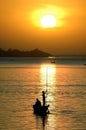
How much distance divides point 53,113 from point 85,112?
2.97 m

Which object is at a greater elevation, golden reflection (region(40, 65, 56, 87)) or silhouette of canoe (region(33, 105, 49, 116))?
golden reflection (region(40, 65, 56, 87))

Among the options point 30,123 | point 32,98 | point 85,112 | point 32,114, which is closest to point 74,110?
point 85,112

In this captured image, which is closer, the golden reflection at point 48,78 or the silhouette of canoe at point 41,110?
the silhouette of canoe at point 41,110

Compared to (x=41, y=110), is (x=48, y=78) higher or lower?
higher

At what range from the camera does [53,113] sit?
4247 centimetres

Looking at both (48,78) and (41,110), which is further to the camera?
(48,78)

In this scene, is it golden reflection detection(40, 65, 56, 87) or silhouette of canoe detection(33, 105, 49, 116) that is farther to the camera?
golden reflection detection(40, 65, 56, 87)

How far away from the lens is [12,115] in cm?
4050

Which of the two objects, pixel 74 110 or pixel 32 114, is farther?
pixel 74 110

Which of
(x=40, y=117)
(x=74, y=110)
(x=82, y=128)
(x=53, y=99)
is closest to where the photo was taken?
(x=82, y=128)

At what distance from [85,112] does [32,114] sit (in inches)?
199

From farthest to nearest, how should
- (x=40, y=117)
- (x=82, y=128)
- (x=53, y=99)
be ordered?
(x=53, y=99) < (x=40, y=117) < (x=82, y=128)

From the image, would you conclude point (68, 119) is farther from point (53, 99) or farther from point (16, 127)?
point (53, 99)

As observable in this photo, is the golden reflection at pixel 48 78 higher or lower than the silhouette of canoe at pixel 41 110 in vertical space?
higher
